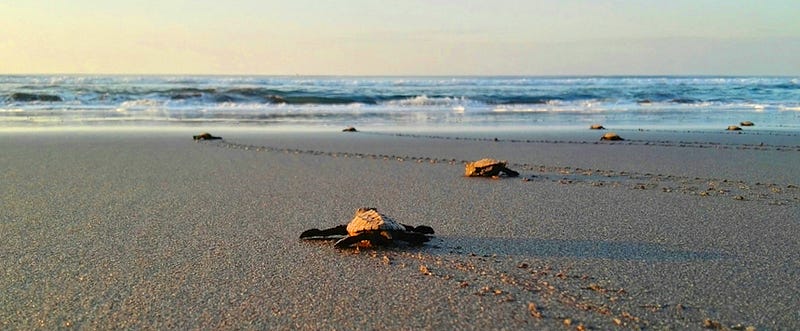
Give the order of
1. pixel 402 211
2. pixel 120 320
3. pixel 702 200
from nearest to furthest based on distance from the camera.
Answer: pixel 120 320, pixel 402 211, pixel 702 200

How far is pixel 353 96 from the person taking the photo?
23969 millimetres

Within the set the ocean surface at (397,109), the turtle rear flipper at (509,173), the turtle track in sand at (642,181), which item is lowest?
the turtle track in sand at (642,181)

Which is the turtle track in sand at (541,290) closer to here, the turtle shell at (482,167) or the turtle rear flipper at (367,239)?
the turtle rear flipper at (367,239)

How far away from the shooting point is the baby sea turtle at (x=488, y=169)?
219 inches

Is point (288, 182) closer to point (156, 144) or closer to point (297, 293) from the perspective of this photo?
point (297, 293)

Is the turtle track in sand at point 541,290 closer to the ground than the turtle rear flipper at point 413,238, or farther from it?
closer to the ground

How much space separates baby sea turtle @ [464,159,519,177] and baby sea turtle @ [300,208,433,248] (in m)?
2.38

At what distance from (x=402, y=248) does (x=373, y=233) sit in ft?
0.67

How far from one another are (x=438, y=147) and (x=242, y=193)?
400 cm

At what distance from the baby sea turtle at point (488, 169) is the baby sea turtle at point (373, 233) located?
2378 mm

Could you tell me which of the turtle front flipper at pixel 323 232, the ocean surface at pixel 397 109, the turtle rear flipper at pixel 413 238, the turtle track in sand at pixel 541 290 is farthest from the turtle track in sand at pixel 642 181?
the ocean surface at pixel 397 109

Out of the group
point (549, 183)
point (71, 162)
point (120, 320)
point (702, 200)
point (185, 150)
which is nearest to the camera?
point (120, 320)

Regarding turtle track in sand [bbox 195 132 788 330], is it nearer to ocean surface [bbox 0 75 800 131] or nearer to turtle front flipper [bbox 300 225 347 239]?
turtle front flipper [bbox 300 225 347 239]

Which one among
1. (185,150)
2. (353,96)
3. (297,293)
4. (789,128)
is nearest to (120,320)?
(297,293)
